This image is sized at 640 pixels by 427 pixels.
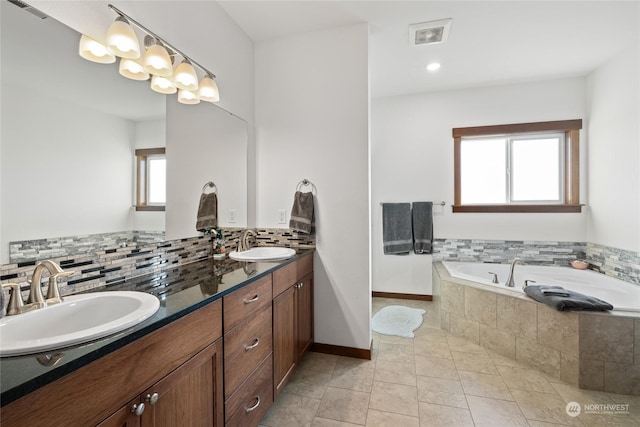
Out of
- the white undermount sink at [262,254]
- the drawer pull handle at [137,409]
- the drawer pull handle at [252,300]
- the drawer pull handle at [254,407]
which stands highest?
the white undermount sink at [262,254]

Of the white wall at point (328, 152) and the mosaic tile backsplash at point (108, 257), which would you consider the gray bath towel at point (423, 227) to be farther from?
the mosaic tile backsplash at point (108, 257)

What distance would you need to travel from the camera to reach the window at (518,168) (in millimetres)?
3094

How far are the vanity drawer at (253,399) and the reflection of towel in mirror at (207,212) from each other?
3.11 feet

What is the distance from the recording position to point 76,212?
3.78ft

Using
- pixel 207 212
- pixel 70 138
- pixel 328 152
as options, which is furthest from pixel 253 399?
pixel 328 152

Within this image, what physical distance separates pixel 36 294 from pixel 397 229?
319 cm

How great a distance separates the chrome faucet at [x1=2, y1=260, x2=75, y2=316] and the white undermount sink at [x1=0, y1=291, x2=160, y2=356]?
0.14 feet

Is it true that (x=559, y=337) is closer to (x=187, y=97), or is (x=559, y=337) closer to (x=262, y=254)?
(x=262, y=254)

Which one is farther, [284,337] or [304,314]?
[304,314]

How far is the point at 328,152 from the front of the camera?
2252 millimetres

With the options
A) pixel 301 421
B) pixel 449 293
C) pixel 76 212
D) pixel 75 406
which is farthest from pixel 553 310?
pixel 76 212

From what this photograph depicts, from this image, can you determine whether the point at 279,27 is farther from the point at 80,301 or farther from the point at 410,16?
the point at 80,301

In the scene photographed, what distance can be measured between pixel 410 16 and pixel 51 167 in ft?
7.78

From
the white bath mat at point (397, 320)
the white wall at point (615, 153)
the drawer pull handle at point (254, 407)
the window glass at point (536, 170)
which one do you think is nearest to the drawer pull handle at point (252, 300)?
the drawer pull handle at point (254, 407)
